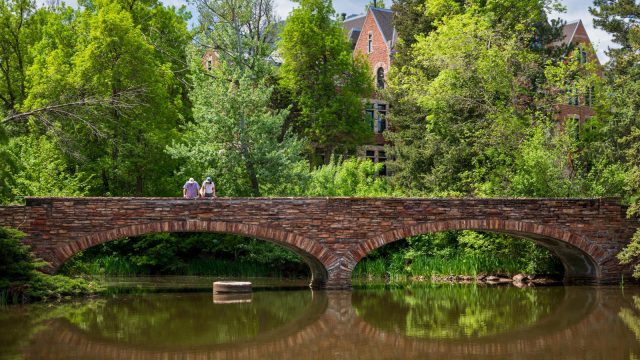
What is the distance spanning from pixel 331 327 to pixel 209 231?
305 inches

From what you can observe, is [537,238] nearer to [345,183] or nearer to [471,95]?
[471,95]

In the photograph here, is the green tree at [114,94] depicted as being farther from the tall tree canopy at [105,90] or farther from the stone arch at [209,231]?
the stone arch at [209,231]

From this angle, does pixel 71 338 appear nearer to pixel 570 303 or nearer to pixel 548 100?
pixel 570 303

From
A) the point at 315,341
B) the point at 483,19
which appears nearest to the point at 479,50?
the point at 483,19

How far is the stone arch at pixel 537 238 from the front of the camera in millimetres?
26203

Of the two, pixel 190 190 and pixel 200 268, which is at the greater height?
pixel 190 190

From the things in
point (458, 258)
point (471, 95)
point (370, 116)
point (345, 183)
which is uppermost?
point (370, 116)

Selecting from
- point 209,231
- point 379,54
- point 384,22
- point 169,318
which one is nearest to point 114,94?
point 209,231

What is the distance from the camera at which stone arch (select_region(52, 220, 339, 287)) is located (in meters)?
24.4

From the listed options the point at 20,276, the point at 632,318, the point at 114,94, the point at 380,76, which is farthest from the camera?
the point at 380,76

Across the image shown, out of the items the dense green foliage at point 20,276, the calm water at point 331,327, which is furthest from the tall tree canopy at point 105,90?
the calm water at point 331,327

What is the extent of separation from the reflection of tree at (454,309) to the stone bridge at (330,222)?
1.59 meters

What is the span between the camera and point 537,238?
28.7 meters

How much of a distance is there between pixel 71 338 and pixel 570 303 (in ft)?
43.2
